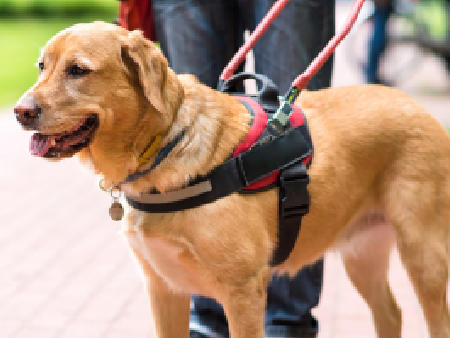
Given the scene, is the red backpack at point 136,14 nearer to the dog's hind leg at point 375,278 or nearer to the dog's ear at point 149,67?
the dog's ear at point 149,67

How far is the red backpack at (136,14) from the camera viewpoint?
304 centimetres

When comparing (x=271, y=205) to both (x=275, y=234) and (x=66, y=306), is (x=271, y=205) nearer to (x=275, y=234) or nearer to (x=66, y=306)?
(x=275, y=234)

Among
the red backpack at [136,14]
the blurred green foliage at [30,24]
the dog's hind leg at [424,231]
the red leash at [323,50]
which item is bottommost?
the dog's hind leg at [424,231]

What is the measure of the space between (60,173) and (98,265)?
2.63m

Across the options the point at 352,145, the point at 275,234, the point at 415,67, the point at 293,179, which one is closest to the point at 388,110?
the point at 352,145

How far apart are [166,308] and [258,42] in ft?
4.77

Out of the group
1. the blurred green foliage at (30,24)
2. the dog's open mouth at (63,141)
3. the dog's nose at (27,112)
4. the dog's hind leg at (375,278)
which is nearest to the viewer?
the dog's nose at (27,112)

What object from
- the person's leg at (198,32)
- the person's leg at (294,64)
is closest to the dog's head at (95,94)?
the person's leg at (198,32)

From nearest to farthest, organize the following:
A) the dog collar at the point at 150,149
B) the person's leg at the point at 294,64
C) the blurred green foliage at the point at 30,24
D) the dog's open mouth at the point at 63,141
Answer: the dog's open mouth at the point at 63,141
the dog collar at the point at 150,149
the person's leg at the point at 294,64
the blurred green foliage at the point at 30,24

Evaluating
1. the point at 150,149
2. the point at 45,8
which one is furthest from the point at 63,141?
the point at 45,8

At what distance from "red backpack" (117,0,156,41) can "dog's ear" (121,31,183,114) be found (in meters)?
0.89

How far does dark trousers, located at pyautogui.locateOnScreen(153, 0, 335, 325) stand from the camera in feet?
9.77

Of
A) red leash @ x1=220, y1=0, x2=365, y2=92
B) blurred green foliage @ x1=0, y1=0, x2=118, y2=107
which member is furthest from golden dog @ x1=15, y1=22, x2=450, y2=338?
blurred green foliage @ x1=0, y1=0, x2=118, y2=107

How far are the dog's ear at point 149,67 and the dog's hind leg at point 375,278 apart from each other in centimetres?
140
